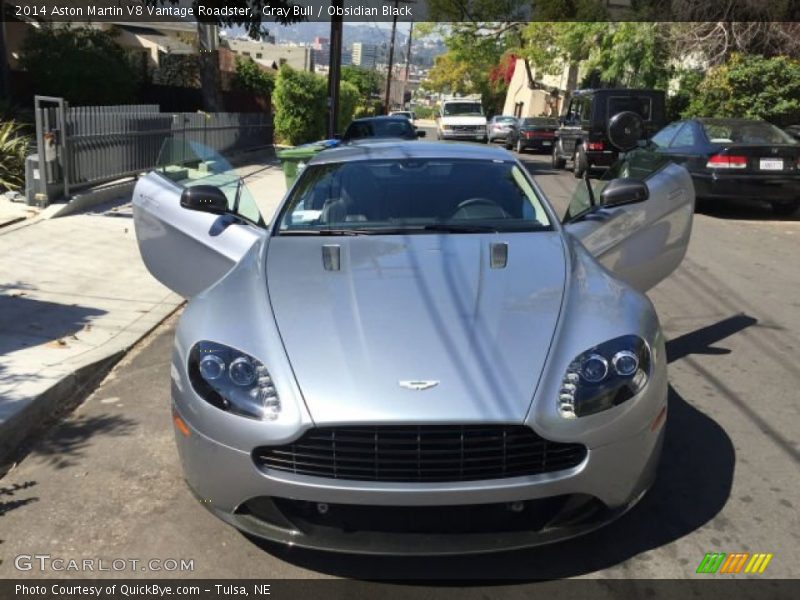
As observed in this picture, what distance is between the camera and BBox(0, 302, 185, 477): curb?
12.9 ft

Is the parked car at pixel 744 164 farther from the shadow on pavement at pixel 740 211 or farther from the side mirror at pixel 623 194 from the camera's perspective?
the side mirror at pixel 623 194

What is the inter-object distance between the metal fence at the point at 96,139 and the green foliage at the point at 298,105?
867 centimetres

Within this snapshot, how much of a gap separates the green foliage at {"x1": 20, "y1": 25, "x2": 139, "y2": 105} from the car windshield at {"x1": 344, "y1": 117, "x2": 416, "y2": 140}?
7679 millimetres

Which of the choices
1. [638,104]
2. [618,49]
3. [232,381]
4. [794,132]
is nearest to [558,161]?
[638,104]

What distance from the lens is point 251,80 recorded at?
1127 inches

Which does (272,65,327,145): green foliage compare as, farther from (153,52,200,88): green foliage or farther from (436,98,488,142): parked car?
(436,98,488,142): parked car

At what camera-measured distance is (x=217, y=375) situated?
2.93 metres

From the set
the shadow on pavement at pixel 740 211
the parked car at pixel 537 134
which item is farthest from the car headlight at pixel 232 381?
the parked car at pixel 537 134

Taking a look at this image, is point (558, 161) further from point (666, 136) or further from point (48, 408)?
point (48, 408)

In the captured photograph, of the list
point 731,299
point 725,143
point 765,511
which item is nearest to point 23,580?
point 765,511

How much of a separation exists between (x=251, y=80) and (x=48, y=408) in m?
26.0

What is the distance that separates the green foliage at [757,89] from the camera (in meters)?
17.6

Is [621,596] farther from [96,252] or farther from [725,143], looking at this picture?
[725,143]

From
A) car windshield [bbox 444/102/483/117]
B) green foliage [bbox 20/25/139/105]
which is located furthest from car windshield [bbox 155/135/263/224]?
car windshield [bbox 444/102/483/117]
